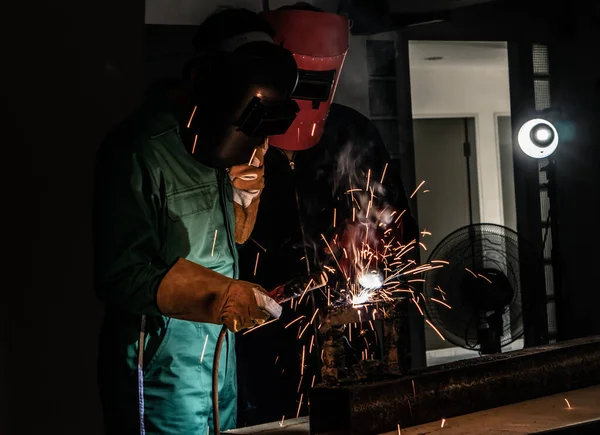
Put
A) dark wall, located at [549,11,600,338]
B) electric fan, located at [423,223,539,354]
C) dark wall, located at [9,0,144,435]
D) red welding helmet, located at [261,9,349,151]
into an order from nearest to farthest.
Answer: dark wall, located at [9,0,144,435] < red welding helmet, located at [261,9,349,151] < electric fan, located at [423,223,539,354] < dark wall, located at [549,11,600,338]

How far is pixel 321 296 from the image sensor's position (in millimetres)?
3082

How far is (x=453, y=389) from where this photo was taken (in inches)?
→ 86.7

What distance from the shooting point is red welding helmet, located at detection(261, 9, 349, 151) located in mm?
2879

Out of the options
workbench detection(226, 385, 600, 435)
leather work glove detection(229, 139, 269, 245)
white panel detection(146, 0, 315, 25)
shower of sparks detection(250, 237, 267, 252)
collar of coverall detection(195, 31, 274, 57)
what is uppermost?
white panel detection(146, 0, 315, 25)

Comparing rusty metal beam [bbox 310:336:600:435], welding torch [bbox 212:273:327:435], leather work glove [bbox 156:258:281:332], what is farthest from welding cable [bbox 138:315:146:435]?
rusty metal beam [bbox 310:336:600:435]

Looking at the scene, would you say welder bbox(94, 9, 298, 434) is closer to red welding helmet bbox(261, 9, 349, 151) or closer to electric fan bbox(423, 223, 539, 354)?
red welding helmet bbox(261, 9, 349, 151)

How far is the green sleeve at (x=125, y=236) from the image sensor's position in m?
Result: 2.22

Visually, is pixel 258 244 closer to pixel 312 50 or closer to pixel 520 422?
pixel 312 50

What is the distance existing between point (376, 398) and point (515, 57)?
11.3ft

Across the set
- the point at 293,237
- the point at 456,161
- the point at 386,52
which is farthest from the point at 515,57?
the point at 293,237

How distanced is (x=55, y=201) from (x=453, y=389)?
1.40m

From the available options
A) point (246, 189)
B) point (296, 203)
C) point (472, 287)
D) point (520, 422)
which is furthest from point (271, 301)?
point (472, 287)

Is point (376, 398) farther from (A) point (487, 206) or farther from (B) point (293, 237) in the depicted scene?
(A) point (487, 206)

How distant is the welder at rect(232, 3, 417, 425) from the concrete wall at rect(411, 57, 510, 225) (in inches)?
138
